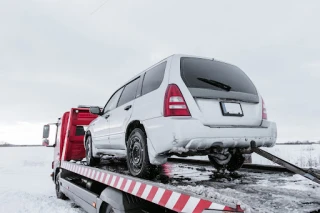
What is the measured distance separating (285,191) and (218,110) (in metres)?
1.06

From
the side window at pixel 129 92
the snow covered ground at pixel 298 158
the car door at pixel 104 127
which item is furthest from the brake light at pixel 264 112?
the snow covered ground at pixel 298 158

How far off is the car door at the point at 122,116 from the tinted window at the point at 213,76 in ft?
3.69

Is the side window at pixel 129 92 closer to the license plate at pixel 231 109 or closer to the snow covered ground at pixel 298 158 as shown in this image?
the license plate at pixel 231 109

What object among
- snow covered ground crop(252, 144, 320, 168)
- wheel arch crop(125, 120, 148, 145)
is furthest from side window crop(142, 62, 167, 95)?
snow covered ground crop(252, 144, 320, 168)

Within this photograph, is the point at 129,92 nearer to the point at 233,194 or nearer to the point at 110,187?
the point at 110,187

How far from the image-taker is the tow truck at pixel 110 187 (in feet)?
7.29

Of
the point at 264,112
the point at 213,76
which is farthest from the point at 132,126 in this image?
the point at 264,112

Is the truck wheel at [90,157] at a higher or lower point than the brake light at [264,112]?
lower

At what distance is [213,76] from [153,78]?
82 cm

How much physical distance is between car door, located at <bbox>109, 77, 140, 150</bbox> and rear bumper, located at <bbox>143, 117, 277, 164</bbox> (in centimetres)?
90

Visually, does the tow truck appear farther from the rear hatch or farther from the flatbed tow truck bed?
the rear hatch

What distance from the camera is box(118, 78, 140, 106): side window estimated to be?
4.20 meters

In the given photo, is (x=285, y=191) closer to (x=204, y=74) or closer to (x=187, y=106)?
(x=187, y=106)

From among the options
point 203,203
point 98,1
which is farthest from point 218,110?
point 98,1
